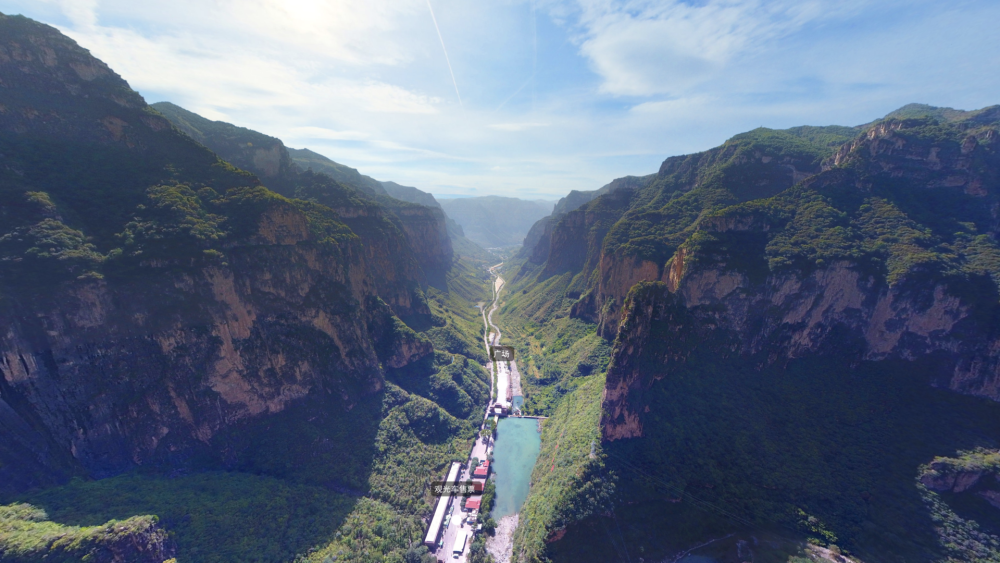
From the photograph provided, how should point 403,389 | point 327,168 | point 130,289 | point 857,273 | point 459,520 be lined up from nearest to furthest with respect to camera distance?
1. point 130,289
2. point 459,520
3. point 857,273
4. point 403,389
5. point 327,168

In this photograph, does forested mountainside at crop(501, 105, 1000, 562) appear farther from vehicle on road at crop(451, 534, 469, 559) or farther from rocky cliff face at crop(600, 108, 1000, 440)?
vehicle on road at crop(451, 534, 469, 559)

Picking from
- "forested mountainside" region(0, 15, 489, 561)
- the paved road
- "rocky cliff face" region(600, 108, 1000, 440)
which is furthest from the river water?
"rocky cliff face" region(600, 108, 1000, 440)

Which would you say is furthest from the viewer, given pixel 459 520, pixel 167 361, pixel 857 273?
pixel 857 273

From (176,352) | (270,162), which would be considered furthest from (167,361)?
(270,162)

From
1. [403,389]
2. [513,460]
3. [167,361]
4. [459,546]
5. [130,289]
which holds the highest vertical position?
[130,289]

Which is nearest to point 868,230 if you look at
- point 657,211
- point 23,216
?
point 657,211

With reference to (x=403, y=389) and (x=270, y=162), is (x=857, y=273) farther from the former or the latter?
(x=270, y=162)

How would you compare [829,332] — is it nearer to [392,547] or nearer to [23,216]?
[392,547]
